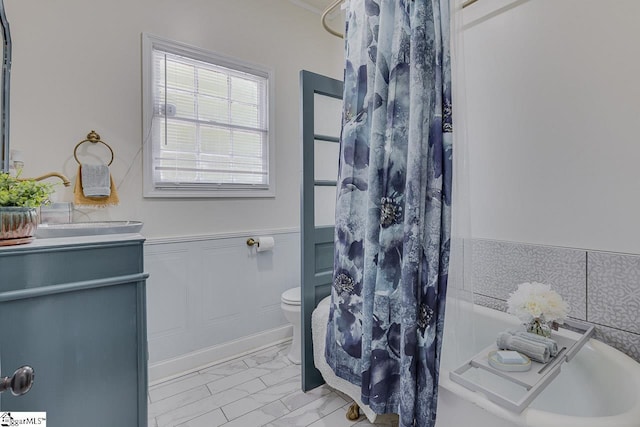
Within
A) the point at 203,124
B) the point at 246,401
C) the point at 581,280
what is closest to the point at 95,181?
the point at 203,124

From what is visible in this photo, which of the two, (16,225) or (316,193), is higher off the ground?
(316,193)

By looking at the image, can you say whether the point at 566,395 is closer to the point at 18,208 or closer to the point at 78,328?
the point at 78,328

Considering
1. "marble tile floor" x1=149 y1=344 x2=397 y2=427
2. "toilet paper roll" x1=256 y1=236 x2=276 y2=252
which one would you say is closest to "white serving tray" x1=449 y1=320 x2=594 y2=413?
"marble tile floor" x1=149 y1=344 x2=397 y2=427

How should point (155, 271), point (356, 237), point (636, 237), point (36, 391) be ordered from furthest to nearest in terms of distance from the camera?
point (155, 271) → point (356, 237) → point (636, 237) → point (36, 391)

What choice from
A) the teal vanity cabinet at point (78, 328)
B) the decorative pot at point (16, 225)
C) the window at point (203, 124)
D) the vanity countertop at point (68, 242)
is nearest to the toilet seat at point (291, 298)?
the window at point (203, 124)

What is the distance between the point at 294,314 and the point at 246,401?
61cm

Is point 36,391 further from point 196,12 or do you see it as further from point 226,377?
point 196,12

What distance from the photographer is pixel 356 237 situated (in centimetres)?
154

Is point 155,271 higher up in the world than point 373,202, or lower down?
lower down

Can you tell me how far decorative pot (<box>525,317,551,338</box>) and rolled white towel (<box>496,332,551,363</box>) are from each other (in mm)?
140

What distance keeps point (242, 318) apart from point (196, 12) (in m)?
2.32

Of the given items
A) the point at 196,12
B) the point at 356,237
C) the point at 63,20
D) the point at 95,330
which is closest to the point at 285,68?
the point at 196,12

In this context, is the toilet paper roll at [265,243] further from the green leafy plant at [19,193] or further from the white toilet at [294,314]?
the green leafy plant at [19,193]

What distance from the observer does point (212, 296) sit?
7.87 feet
